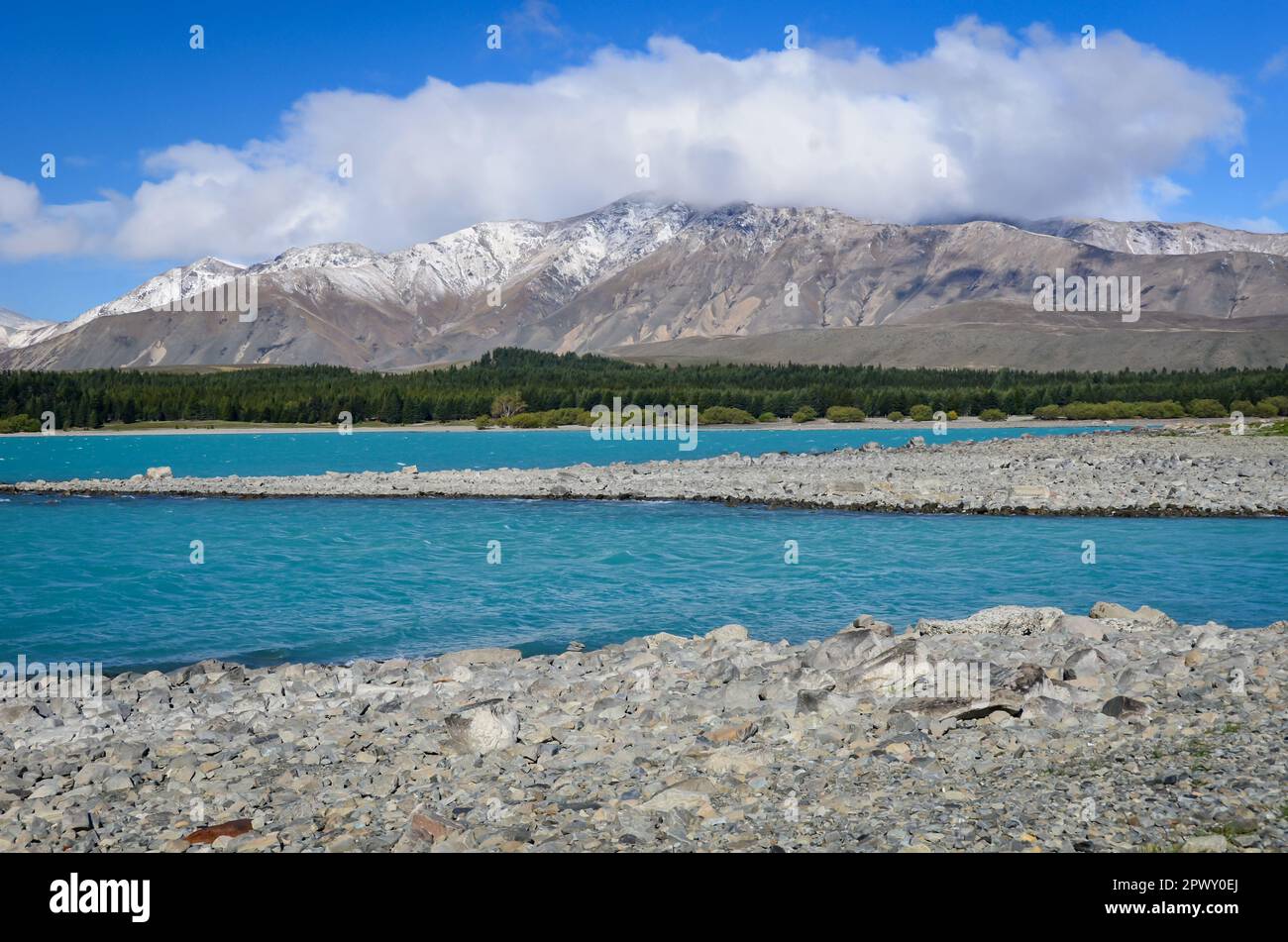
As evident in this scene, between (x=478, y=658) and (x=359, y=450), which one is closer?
(x=478, y=658)

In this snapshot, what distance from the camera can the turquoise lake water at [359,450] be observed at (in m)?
64.2

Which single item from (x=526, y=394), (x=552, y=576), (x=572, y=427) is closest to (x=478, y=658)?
(x=552, y=576)

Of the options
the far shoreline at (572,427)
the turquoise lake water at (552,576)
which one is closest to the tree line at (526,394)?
the far shoreline at (572,427)

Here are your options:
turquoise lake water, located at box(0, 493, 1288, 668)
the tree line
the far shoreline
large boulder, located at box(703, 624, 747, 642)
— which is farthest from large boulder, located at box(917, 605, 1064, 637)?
the tree line

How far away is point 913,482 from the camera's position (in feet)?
130

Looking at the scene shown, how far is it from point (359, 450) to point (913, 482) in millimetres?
57159

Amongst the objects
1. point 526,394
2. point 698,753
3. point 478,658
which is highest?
point 526,394

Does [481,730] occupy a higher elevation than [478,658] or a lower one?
higher

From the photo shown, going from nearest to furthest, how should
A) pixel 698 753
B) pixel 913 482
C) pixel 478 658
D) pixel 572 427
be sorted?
pixel 698 753, pixel 478 658, pixel 913 482, pixel 572 427

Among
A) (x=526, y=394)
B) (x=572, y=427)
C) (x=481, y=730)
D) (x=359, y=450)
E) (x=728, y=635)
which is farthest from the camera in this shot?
(x=526, y=394)

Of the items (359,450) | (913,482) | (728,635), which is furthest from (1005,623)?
(359,450)

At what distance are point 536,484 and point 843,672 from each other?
3316 centimetres

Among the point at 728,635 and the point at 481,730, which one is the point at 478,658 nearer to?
the point at 728,635
